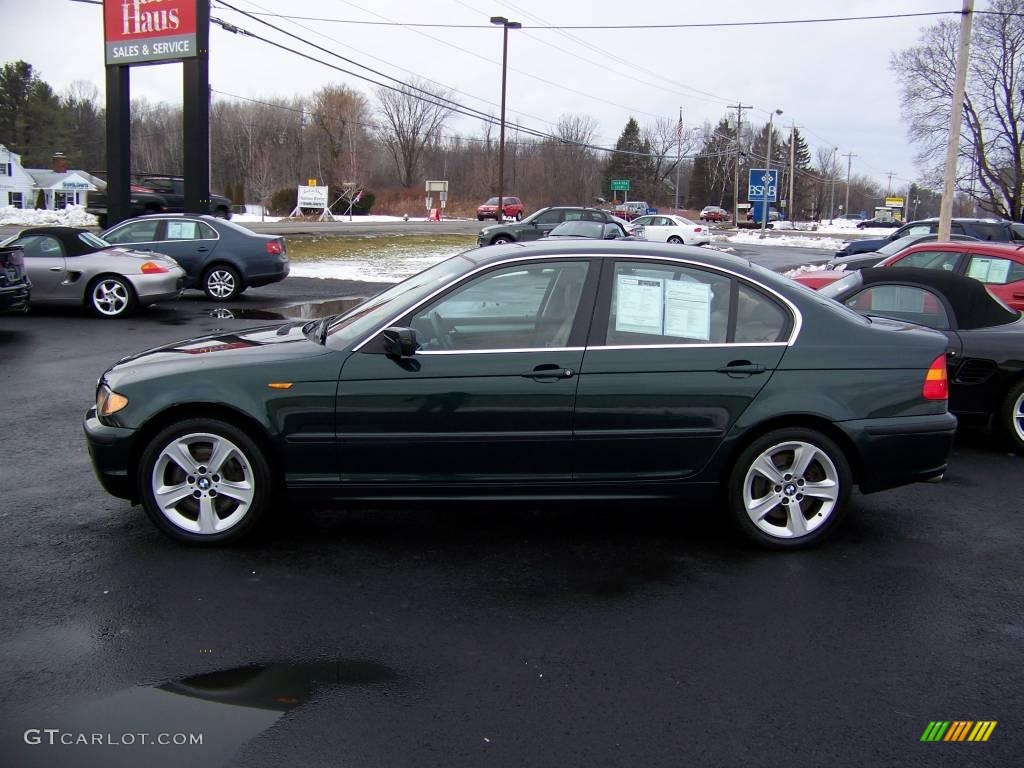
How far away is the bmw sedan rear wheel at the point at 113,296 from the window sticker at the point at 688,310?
11.2 meters

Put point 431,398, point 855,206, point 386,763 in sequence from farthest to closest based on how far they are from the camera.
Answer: point 855,206, point 431,398, point 386,763

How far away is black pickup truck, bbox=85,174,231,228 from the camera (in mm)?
32844

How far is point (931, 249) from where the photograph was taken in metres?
11.2

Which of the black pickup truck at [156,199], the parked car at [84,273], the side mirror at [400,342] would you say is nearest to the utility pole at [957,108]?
the parked car at [84,273]

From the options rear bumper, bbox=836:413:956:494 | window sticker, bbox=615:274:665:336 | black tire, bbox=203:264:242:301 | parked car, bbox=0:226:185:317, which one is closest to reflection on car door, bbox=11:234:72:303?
parked car, bbox=0:226:185:317

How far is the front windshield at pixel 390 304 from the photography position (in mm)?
4812

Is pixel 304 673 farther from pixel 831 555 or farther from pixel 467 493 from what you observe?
pixel 831 555

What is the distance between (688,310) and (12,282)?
10.2 metres

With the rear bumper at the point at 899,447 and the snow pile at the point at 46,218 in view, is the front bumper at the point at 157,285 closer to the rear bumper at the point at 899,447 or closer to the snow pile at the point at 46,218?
the rear bumper at the point at 899,447

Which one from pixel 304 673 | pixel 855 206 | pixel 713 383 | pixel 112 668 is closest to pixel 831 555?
pixel 713 383

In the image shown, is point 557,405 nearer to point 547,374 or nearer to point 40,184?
point 547,374

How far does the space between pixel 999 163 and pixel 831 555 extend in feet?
164

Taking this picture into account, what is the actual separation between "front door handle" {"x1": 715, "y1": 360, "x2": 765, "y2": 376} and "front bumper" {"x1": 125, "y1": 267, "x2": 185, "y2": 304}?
449 inches

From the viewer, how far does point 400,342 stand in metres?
4.57
